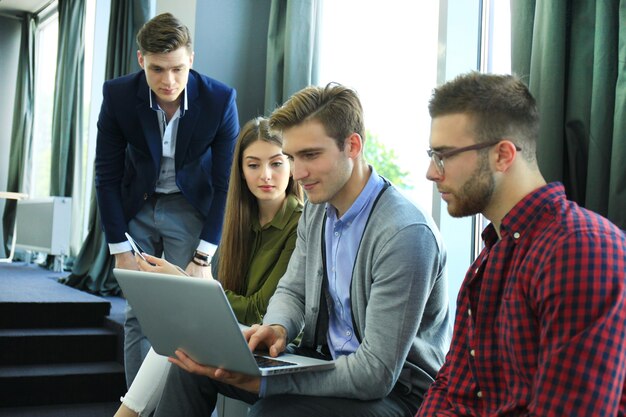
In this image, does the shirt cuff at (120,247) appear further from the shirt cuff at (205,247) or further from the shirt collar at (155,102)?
the shirt collar at (155,102)

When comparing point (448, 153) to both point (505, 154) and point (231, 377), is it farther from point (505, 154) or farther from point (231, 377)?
point (231, 377)

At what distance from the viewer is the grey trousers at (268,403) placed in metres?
1.57

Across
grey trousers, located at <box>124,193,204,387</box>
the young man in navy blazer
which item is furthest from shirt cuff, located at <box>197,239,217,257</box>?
grey trousers, located at <box>124,193,204,387</box>

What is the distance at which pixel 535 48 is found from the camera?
2.04m

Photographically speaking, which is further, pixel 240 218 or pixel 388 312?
pixel 240 218

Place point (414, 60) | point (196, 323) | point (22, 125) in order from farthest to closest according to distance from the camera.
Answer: point (22, 125) < point (414, 60) < point (196, 323)

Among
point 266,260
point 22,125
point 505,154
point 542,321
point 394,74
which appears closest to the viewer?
point 542,321

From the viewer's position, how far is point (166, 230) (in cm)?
274

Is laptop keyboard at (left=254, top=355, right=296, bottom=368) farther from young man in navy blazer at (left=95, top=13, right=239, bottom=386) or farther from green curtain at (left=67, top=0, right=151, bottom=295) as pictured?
green curtain at (left=67, top=0, right=151, bottom=295)

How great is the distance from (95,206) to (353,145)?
160 inches

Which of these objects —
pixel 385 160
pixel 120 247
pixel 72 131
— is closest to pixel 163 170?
pixel 120 247

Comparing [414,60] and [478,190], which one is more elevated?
[414,60]

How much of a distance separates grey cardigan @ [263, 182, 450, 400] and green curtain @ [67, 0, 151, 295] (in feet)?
11.1

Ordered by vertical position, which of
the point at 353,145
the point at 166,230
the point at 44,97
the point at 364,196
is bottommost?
the point at 166,230
